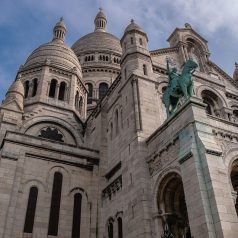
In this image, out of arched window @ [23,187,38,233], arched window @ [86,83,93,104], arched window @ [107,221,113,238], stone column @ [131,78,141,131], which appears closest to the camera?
arched window @ [23,187,38,233]

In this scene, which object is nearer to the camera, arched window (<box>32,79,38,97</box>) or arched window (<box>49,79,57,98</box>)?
arched window (<box>32,79,38,97</box>)

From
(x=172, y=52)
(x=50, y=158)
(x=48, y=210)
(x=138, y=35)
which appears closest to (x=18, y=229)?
(x=48, y=210)

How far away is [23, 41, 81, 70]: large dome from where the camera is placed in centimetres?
3064

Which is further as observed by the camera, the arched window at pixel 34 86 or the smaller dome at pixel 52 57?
the smaller dome at pixel 52 57

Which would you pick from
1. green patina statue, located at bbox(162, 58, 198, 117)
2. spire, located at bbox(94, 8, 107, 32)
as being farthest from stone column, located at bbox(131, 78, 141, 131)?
spire, located at bbox(94, 8, 107, 32)

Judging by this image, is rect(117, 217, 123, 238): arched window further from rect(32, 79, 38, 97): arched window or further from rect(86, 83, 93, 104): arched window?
rect(86, 83, 93, 104): arched window

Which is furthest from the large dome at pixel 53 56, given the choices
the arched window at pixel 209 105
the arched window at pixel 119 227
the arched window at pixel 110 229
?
the arched window at pixel 119 227

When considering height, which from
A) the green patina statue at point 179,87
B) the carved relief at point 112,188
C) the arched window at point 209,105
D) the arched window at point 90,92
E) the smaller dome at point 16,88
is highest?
the arched window at point 90,92

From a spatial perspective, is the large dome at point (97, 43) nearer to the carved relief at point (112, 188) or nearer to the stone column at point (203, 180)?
the carved relief at point (112, 188)

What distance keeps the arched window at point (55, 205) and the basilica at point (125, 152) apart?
0.06 metres

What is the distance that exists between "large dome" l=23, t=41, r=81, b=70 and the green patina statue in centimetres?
1497

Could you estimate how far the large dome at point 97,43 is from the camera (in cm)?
4728

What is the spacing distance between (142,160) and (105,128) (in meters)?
7.47

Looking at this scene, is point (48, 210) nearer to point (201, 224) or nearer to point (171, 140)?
point (171, 140)
